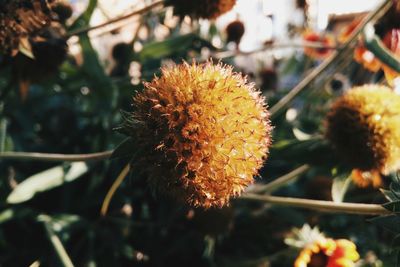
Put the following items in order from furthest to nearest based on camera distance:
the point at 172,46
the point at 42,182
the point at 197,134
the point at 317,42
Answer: the point at 317,42 < the point at 172,46 < the point at 42,182 < the point at 197,134

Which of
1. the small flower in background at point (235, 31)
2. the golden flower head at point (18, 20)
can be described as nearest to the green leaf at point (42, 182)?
the golden flower head at point (18, 20)

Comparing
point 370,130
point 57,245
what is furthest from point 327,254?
point 57,245

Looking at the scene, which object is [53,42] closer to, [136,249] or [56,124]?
[56,124]

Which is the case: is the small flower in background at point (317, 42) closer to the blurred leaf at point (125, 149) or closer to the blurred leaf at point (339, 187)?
the blurred leaf at point (339, 187)

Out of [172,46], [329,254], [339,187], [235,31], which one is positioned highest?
[235,31]

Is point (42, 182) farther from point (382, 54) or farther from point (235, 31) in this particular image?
point (235, 31)

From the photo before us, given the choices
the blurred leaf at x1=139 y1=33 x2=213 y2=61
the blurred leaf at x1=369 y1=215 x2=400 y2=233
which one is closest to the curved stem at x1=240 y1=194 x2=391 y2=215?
the blurred leaf at x1=369 y1=215 x2=400 y2=233
